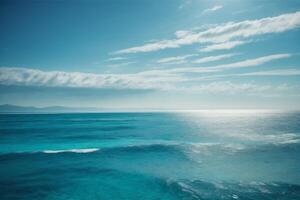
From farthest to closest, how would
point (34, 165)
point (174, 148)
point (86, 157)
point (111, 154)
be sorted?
point (174, 148)
point (111, 154)
point (86, 157)
point (34, 165)

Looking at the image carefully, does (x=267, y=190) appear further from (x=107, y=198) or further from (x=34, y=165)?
(x=34, y=165)

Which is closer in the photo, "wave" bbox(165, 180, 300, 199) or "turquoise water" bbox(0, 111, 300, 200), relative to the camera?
"wave" bbox(165, 180, 300, 199)

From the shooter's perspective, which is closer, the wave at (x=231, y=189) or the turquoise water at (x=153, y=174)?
the wave at (x=231, y=189)

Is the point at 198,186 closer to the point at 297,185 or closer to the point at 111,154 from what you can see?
the point at 297,185

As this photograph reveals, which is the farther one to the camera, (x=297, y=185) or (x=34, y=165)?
(x=34, y=165)

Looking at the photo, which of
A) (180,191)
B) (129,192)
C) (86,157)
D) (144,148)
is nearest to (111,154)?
(86,157)

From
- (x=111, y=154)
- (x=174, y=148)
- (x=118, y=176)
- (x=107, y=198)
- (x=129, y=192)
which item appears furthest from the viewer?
(x=174, y=148)

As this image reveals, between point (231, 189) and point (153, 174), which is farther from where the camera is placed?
point (153, 174)

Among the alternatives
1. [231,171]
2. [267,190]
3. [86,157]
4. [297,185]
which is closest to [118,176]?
[86,157]

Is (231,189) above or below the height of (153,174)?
above
